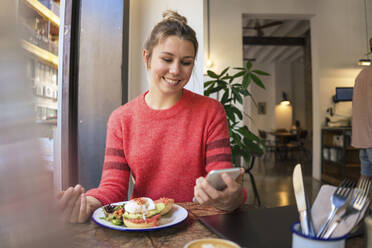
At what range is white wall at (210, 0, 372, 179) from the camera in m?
5.72

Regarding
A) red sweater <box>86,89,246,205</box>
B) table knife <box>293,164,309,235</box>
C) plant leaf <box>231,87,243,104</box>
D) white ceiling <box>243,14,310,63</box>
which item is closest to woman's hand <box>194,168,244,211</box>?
table knife <box>293,164,309,235</box>

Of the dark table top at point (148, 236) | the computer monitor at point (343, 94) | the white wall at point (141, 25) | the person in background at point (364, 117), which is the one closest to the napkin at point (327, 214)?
the dark table top at point (148, 236)

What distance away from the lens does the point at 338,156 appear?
5.09 m

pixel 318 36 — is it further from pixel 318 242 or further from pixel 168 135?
pixel 318 242

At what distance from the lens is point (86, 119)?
184 centimetres

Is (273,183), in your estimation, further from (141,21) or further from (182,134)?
(182,134)

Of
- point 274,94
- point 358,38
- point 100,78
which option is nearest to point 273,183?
point 358,38

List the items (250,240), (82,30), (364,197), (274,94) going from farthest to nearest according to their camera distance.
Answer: (274,94), (82,30), (250,240), (364,197)

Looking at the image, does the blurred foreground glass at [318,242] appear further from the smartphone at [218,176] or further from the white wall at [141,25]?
the white wall at [141,25]

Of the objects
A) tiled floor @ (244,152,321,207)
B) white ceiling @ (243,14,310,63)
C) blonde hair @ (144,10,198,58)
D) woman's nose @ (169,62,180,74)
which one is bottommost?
tiled floor @ (244,152,321,207)

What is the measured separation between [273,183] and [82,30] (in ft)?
14.6

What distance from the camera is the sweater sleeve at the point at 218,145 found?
3.69ft

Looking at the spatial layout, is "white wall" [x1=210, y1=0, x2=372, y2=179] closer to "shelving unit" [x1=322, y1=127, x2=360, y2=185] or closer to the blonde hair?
"shelving unit" [x1=322, y1=127, x2=360, y2=185]

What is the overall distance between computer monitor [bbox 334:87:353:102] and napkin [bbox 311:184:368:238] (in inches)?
240
